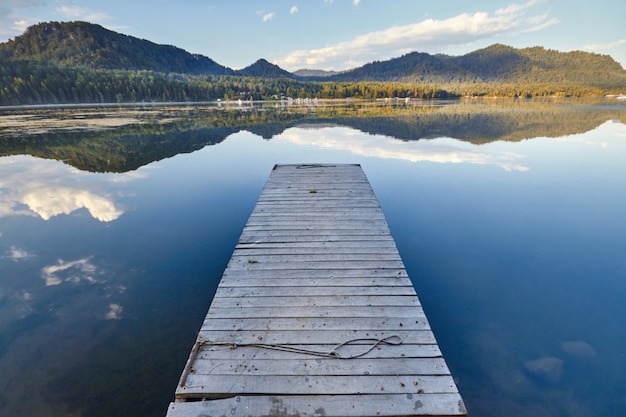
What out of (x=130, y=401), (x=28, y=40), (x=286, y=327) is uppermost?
(x=28, y=40)

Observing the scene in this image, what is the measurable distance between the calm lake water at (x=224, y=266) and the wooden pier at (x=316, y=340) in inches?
44.6

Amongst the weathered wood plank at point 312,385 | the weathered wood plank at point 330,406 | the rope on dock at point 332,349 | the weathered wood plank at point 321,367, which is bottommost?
the weathered wood plank at point 330,406

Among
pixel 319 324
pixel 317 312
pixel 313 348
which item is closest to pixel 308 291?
pixel 317 312

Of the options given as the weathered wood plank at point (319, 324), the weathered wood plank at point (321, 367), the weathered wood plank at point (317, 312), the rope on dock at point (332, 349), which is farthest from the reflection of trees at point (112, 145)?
the weathered wood plank at point (321, 367)

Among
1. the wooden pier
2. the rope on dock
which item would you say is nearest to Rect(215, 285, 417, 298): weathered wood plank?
the wooden pier

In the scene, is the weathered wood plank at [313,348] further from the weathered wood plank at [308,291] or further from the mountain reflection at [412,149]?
the mountain reflection at [412,149]

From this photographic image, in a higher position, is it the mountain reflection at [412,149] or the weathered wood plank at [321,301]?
the mountain reflection at [412,149]

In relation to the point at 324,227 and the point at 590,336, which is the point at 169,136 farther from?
the point at 590,336

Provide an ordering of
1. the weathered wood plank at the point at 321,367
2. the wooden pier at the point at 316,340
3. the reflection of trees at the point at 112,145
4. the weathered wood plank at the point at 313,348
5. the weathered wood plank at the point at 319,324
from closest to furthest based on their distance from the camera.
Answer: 1. the wooden pier at the point at 316,340
2. the weathered wood plank at the point at 321,367
3. the weathered wood plank at the point at 313,348
4. the weathered wood plank at the point at 319,324
5. the reflection of trees at the point at 112,145

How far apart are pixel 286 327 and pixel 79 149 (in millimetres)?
21759

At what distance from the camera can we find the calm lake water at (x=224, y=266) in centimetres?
395

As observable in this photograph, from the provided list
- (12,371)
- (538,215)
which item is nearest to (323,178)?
(538,215)

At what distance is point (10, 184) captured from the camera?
40.2 ft

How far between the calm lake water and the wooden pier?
Result: 44.6 inches
